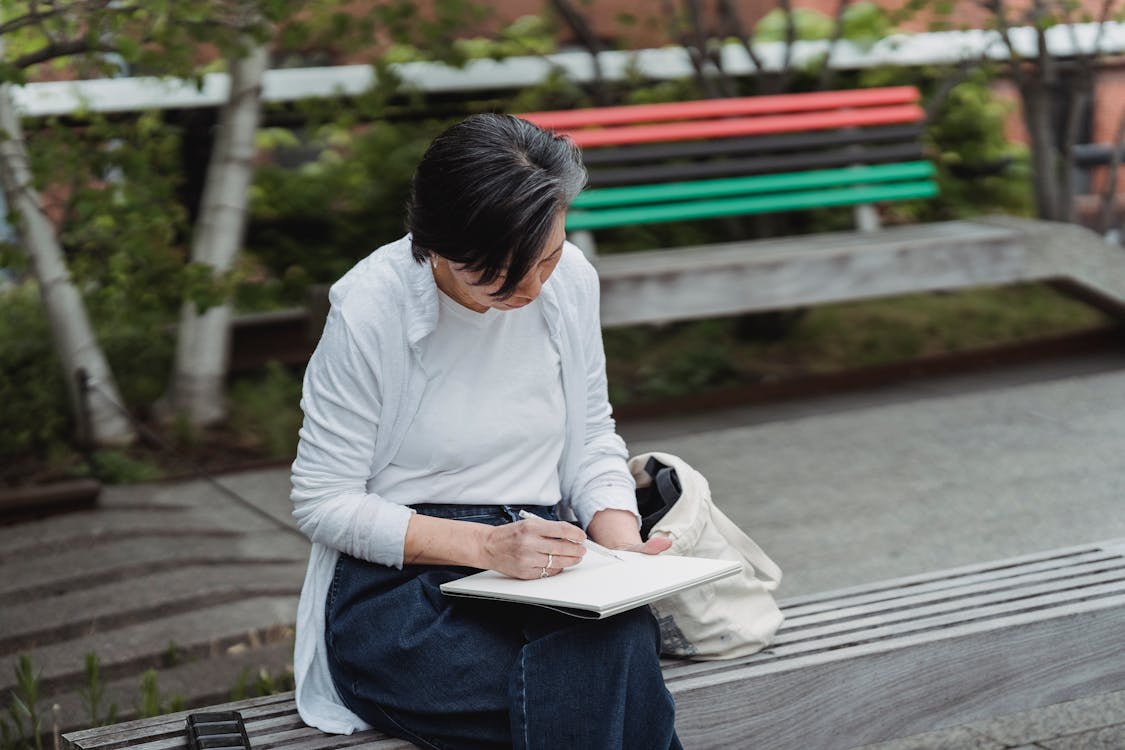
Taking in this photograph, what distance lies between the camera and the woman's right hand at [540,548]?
2.56 meters

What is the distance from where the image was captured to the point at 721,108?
329 inches

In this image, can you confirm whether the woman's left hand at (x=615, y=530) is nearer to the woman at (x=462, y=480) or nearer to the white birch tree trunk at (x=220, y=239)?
the woman at (x=462, y=480)

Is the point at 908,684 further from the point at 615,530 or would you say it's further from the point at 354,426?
the point at 354,426

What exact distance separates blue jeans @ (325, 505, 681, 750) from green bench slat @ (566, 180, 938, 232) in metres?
5.06

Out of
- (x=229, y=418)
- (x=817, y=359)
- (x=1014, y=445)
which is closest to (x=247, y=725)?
(x=1014, y=445)

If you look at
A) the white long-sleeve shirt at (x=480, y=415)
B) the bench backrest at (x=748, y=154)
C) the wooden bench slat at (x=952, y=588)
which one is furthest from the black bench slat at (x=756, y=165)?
the white long-sleeve shirt at (x=480, y=415)

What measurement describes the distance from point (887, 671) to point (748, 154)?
5966mm

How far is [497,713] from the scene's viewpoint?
8.45 feet

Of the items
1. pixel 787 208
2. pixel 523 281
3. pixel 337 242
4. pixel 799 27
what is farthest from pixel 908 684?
pixel 799 27

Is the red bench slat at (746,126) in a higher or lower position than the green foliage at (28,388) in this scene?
higher

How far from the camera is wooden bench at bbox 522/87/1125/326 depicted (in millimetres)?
7270

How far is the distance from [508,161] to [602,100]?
23.2 ft

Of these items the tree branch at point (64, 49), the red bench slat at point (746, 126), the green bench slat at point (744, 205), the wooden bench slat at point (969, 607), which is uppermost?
the tree branch at point (64, 49)

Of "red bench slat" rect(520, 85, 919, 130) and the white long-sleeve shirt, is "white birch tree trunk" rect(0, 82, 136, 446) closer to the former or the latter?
"red bench slat" rect(520, 85, 919, 130)
